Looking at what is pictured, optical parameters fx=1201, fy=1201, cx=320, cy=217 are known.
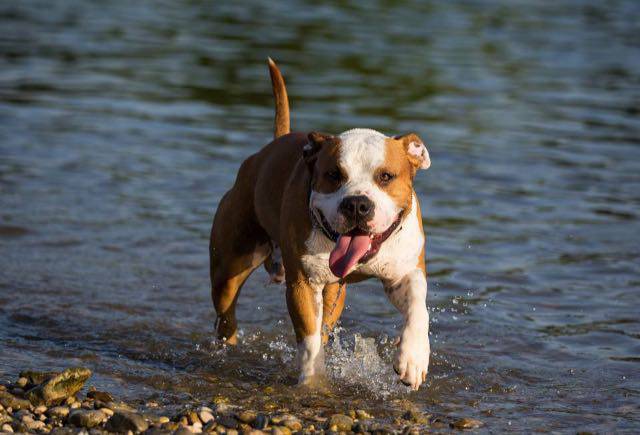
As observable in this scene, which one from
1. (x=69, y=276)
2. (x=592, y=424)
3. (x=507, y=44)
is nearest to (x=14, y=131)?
(x=69, y=276)

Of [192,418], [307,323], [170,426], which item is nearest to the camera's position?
[170,426]

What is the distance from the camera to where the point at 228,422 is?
5992 mm

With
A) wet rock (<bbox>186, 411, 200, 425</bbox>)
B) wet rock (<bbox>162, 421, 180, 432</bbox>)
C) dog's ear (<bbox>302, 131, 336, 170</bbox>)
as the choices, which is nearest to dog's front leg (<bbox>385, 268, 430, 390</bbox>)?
dog's ear (<bbox>302, 131, 336, 170</bbox>)

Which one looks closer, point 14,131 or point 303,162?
point 303,162

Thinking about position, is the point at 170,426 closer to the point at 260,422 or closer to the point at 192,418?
the point at 192,418

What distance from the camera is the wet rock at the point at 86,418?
18.9 ft

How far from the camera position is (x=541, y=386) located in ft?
23.8

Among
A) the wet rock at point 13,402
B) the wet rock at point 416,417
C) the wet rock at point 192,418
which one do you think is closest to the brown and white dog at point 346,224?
the wet rock at point 416,417

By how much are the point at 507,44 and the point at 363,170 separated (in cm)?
1771

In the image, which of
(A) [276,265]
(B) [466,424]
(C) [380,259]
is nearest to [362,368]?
(A) [276,265]

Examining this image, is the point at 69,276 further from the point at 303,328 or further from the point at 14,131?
the point at 14,131

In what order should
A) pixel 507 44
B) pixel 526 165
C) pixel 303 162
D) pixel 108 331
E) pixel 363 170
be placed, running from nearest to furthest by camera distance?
pixel 363 170, pixel 303 162, pixel 108 331, pixel 526 165, pixel 507 44

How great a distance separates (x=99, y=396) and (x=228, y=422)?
757 millimetres

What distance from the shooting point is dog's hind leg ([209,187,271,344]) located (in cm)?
745
